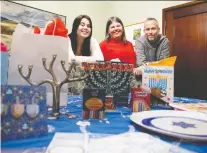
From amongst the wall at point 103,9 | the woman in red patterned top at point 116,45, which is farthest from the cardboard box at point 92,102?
the wall at point 103,9

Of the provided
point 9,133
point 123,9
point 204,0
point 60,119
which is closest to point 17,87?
point 9,133

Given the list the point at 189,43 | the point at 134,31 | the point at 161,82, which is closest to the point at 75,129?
the point at 161,82

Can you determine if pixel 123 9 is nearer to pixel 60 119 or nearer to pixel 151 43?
pixel 151 43

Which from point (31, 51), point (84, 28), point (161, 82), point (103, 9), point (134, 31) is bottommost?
point (161, 82)

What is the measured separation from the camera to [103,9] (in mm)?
3707

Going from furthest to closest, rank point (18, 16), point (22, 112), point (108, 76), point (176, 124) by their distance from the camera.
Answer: point (18, 16) → point (108, 76) → point (176, 124) → point (22, 112)

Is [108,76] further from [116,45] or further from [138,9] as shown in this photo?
[138,9]

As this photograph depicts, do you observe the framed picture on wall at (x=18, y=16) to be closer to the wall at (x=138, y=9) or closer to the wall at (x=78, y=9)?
the wall at (x=78, y=9)

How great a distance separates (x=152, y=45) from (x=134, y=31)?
1.09 meters

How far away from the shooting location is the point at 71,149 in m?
0.38

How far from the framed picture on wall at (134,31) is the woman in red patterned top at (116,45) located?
45.9 inches

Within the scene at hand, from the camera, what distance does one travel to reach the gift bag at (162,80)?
85 cm

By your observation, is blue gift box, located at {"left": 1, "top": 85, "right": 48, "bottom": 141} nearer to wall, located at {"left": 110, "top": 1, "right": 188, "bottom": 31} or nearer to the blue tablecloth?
the blue tablecloth

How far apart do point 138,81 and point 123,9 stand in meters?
2.87
